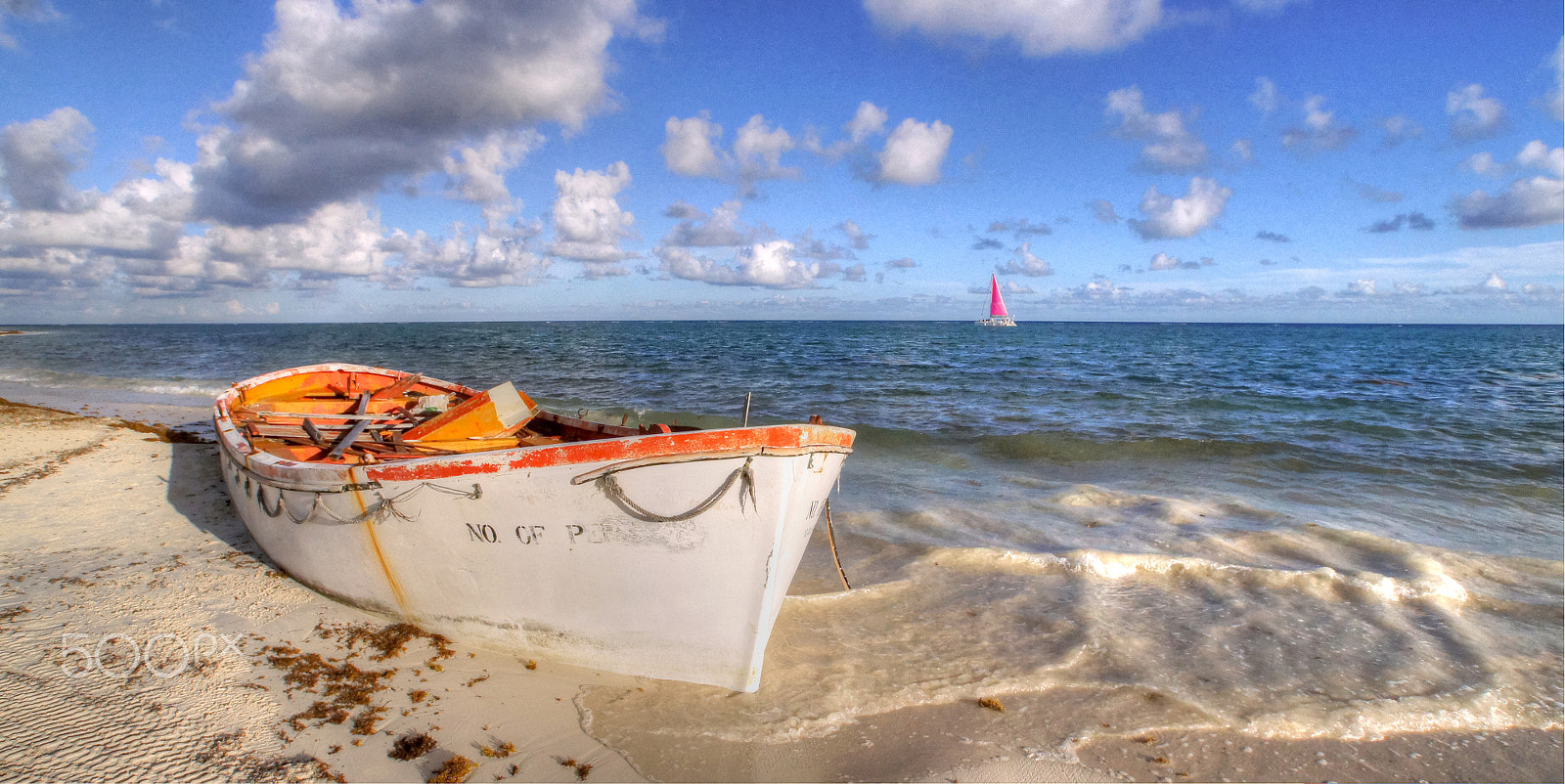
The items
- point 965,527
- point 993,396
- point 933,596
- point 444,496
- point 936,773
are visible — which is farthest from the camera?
point 993,396

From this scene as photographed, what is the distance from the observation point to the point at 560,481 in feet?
12.7

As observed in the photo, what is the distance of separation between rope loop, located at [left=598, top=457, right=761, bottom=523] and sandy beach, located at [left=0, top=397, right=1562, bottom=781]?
1211mm

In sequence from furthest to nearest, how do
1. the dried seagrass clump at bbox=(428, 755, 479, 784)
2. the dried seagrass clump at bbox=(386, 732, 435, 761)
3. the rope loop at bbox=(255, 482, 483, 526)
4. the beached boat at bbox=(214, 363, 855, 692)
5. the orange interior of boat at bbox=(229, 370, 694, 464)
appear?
1. the orange interior of boat at bbox=(229, 370, 694, 464)
2. the rope loop at bbox=(255, 482, 483, 526)
3. the beached boat at bbox=(214, 363, 855, 692)
4. the dried seagrass clump at bbox=(386, 732, 435, 761)
5. the dried seagrass clump at bbox=(428, 755, 479, 784)

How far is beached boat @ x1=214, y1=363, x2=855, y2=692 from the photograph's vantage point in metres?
3.76

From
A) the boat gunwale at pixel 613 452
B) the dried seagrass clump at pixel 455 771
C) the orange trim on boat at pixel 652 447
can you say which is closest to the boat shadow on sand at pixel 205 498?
the boat gunwale at pixel 613 452

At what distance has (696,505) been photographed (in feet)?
12.5

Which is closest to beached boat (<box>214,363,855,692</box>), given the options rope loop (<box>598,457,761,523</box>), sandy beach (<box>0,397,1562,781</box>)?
rope loop (<box>598,457,761,523</box>)

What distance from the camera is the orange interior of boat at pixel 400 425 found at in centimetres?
641

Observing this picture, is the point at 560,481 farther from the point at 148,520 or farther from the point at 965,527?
the point at 148,520

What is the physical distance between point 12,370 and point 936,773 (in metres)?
41.1

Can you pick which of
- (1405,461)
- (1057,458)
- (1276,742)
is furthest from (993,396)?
(1276,742)

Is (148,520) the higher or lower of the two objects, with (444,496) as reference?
lower

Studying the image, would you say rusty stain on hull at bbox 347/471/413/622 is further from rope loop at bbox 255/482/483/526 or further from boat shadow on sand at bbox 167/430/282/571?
boat shadow on sand at bbox 167/430/282/571

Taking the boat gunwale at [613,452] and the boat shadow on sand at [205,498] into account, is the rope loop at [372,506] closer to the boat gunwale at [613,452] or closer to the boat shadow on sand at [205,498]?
the boat gunwale at [613,452]
